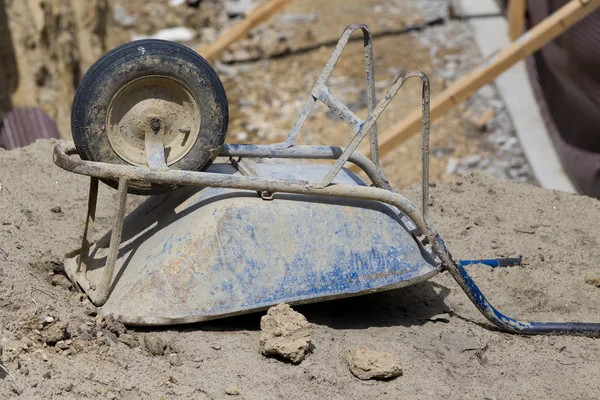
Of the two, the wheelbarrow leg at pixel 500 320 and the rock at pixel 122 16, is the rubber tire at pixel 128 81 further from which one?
the rock at pixel 122 16

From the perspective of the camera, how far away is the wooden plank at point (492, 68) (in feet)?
18.6

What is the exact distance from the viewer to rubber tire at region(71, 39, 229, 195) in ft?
10.5

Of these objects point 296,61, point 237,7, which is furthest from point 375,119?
point 237,7

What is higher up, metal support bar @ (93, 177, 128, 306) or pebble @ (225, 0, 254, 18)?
metal support bar @ (93, 177, 128, 306)

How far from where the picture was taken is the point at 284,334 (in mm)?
3186

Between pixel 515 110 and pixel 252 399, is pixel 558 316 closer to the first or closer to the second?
pixel 252 399

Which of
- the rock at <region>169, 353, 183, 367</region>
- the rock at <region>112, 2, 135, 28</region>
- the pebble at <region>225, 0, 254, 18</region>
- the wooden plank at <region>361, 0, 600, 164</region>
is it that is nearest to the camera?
the rock at <region>169, 353, 183, 367</region>

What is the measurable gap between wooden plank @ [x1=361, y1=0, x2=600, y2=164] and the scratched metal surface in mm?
2218

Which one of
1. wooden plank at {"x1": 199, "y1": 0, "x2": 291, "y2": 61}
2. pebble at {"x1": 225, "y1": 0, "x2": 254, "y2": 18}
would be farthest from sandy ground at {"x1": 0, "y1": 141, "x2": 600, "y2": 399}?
pebble at {"x1": 225, "y1": 0, "x2": 254, "y2": 18}

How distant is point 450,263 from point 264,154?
35.5 inches

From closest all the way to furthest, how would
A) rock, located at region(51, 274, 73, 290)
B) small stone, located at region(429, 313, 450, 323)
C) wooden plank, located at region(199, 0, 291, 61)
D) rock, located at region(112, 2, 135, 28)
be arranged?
rock, located at region(51, 274, 73, 290) < small stone, located at region(429, 313, 450, 323) < wooden plank, located at region(199, 0, 291, 61) < rock, located at region(112, 2, 135, 28)

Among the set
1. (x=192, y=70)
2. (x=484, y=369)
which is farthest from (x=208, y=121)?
(x=484, y=369)

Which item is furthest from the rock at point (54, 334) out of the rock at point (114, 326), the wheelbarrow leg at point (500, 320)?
the wheelbarrow leg at point (500, 320)

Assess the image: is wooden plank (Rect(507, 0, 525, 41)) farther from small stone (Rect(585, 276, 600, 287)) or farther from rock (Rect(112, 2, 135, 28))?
small stone (Rect(585, 276, 600, 287))
